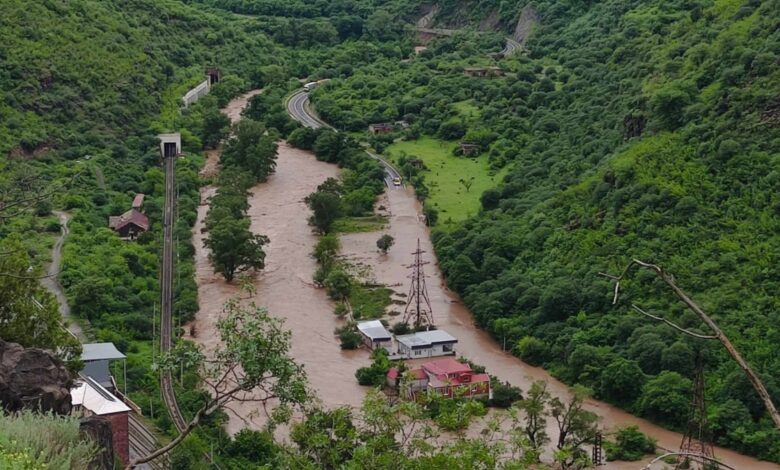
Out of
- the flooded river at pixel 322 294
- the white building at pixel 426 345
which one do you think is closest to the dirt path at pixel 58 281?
the flooded river at pixel 322 294

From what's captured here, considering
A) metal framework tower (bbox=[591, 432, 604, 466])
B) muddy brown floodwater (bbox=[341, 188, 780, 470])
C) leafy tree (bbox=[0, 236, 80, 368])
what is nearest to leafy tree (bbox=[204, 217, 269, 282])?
muddy brown floodwater (bbox=[341, 188, 780, 470])

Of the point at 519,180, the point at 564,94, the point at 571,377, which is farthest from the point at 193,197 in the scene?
the point at 571,377

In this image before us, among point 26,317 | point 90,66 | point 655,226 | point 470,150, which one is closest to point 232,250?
point 655,226

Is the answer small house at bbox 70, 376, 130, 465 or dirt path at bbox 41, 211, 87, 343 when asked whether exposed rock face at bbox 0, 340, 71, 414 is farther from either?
dirt path at bbox 41, 211, 87, 343

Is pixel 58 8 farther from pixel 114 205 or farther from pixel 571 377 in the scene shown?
pixel 571 377

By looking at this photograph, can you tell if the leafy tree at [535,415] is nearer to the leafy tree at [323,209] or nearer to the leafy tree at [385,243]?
the leafy tree at [385,243]

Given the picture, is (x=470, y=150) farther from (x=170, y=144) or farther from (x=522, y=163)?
(x=170, y=144)
